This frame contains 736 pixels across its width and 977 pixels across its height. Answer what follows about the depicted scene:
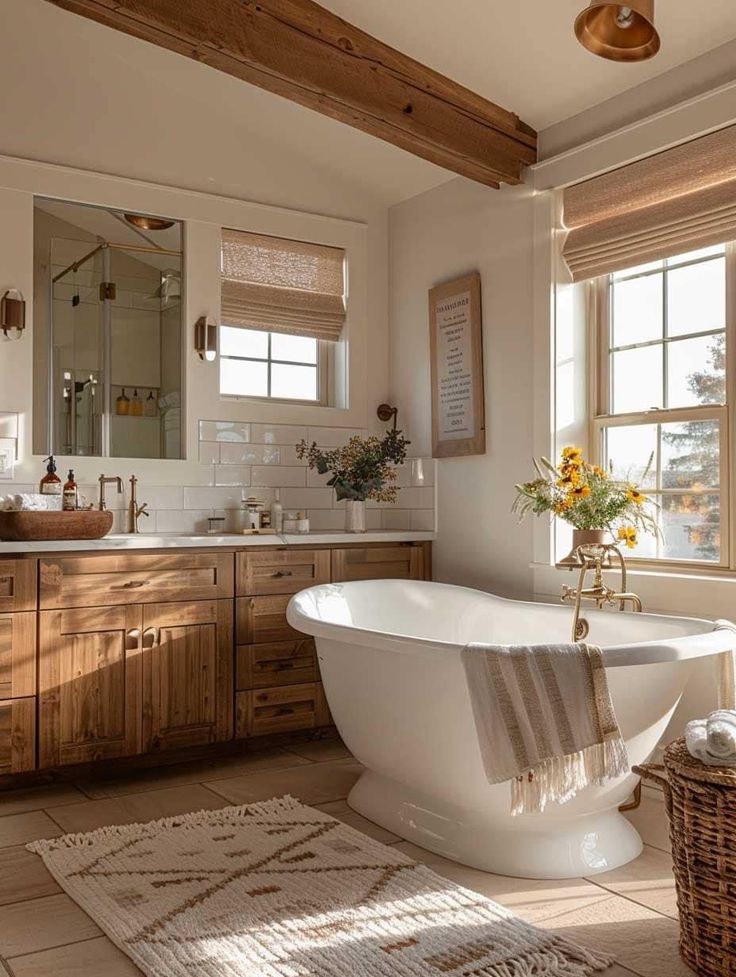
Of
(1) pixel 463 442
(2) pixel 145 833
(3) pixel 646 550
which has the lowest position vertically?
(2) pixel 145 833

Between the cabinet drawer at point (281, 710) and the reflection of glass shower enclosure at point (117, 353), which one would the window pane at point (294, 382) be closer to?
the reflection of glass shower enclosure at point (117, 353)

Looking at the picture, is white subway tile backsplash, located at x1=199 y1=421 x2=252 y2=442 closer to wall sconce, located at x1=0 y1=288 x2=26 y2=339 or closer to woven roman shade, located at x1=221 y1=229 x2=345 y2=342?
woven roman shade, located at x1=221 y1=229 x2=345 y2=342

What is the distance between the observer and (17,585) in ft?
11.6

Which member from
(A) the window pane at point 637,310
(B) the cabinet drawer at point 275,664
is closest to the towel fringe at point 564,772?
(B) the cabinet drawer at point 275,664

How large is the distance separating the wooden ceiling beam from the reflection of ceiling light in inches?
41.2

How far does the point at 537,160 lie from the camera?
4.18m

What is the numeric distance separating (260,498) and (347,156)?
1.77m

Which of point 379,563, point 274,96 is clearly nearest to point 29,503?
point 379,563

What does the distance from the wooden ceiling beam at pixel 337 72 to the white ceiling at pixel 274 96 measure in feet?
0.25

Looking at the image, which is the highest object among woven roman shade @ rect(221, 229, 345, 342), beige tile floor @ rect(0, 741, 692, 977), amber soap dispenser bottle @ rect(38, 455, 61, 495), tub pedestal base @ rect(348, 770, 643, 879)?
woven roman shade @ rect(221, 229, 345, 342)

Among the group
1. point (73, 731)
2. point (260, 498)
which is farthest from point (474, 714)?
point (260, 498)

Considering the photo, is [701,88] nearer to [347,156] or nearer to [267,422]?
[347,156]

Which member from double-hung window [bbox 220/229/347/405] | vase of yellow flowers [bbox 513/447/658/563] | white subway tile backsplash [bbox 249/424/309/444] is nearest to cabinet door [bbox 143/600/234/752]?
white subway tile backsplash [bbox 249/424/309/444]

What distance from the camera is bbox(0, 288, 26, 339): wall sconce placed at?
13.3 feet
